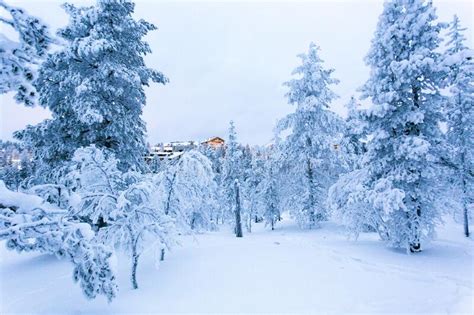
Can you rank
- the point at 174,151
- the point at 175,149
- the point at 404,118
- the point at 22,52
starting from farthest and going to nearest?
1. the point at 175,149
2. the point at 174,151
3. the point at 404,118
4. the point at 22,52

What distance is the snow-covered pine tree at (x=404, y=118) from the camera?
1234 centimetres

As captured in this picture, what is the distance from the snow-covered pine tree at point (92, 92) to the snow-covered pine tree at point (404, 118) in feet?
Result: 34.1

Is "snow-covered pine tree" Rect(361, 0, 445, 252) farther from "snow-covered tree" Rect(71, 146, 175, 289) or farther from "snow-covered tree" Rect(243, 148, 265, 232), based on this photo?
"snow-covered tree" Rect(243, 148, 265, 232)

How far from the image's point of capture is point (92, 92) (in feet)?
40.7

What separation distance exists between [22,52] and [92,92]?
959 centimetres

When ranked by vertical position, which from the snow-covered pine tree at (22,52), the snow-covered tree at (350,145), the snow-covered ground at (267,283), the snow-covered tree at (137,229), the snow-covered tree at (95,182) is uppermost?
the snow-covered tree at (350,145)

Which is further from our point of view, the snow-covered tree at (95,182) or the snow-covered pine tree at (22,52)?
the snow-covered tree at (95,182)

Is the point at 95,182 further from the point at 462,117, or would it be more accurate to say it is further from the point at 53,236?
the point at 462,117

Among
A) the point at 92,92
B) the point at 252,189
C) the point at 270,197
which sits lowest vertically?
the point at 270,197

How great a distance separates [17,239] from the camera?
3715 mm

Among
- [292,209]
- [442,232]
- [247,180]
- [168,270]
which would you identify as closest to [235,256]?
[168,270]

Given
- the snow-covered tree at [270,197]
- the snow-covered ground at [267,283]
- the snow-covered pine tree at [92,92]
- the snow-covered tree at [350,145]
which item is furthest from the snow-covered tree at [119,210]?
the snow-covered tree at [270,197]

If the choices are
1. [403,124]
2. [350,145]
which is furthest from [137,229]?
[350,145]

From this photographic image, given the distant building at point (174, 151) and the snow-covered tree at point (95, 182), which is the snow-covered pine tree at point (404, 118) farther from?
the snow-covered tree at point (95, 182)
